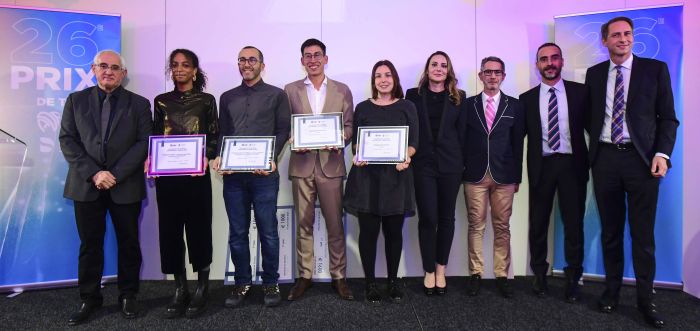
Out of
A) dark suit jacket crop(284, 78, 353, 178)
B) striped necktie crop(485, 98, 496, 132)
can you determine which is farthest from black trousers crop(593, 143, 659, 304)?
dark suit jacket crop(284, 78, 353, 178)

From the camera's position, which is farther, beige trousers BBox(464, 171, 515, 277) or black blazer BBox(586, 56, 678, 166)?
beige trousers BBox(464, 171, 515, 277)

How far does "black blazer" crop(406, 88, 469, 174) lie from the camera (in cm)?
294

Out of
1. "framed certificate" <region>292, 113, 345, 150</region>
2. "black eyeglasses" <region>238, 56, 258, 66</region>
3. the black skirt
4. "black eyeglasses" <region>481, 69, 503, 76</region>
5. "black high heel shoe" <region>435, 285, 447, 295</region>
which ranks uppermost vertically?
"black eyeglasses" <region>238, 56, 258, 66</region>

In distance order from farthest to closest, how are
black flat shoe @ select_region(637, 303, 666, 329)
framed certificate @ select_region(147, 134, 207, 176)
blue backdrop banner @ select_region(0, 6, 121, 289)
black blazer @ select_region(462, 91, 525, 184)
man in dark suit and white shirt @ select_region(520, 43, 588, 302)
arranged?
blue backdrop banner @ select_region(0, 6, 121, 289), black blazer @ select_region(462, 91, 525, 184), man in dark suit and white shirt @ select_region(520, 43, 588, 302), framed certificate @ select_region(147, 134, 207, 176), black flat shoe @ select_region(637, 303, 666, 329)

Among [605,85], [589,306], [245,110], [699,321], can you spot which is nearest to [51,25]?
[245,110]

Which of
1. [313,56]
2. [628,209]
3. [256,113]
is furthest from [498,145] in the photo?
[256,113]

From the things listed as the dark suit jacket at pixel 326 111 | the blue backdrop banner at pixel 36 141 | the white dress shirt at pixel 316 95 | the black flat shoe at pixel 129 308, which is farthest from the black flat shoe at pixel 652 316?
the blue backdrop banner at pixel 36 141

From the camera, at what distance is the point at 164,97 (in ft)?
9.01

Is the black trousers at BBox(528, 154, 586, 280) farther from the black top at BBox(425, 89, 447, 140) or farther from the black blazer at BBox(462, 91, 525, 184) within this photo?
the black top at BBox(425, 89, 447, 140)

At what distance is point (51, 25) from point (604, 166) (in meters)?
4.46

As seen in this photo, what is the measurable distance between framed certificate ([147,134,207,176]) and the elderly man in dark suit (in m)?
0.13

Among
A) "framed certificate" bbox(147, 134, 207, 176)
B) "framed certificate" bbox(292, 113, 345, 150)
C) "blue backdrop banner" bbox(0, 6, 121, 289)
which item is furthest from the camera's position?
"blue backdrop banner" bbox(0, 6, 121, 289)

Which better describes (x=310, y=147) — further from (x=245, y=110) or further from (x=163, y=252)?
(x=163, y=252)

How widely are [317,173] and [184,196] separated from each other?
3.16 ft
